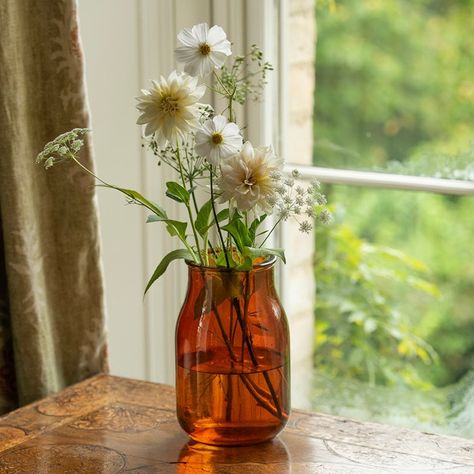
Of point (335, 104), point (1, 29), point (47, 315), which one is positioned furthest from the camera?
point (335, 104)

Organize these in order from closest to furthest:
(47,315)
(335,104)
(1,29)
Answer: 1. (1,29)
2. (47,315)
3. (335,104)

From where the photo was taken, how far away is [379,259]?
2018mm

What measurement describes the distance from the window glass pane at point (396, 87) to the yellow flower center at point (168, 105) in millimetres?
728

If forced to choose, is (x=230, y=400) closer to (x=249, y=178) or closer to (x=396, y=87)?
(x=249, y=178)

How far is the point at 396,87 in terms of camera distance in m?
1.89

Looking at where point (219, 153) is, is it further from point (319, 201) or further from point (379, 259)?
point (379, 259)

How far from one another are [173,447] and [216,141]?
0.44 m

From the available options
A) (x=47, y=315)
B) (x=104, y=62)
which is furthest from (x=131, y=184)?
(x=47, y=315)

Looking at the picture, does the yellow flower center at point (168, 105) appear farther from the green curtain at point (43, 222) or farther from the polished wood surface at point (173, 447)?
the polished wood surface at point (173, 447)

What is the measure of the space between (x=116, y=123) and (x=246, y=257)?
0.65 meters

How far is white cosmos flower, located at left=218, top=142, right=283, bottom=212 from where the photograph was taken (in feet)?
4.05

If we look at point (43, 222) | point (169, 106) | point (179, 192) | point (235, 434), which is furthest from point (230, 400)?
point (43, 222)

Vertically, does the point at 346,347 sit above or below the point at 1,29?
below

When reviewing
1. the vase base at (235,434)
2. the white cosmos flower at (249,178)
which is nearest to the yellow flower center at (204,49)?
the white cosmos flower at (249,178)
